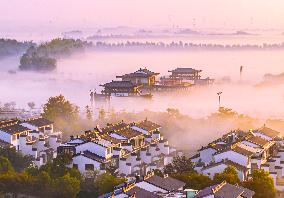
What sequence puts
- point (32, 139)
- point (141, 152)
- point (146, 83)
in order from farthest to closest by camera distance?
point (146, 83), point (32, 139), point (141, 152)

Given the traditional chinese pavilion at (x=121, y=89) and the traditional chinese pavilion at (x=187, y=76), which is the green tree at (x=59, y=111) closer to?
the traditional chinese pavilion at (x=121, y=89)

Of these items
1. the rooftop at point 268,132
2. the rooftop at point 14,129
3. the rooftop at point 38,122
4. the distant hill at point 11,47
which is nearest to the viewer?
the rooftop at point 14,129

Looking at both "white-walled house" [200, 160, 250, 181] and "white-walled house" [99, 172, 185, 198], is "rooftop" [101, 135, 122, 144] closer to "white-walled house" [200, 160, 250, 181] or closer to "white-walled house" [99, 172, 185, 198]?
"white-walled house" [200, 160, 250, 181]

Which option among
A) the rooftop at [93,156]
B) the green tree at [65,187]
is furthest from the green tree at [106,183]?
the rooftop at [93,156]

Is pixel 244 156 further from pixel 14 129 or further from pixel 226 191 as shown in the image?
pixel 14 129

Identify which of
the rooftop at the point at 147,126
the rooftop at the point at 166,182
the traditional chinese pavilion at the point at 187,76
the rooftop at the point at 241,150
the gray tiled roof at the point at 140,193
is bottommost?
the traditional chinese pavilion at the point at 187,76

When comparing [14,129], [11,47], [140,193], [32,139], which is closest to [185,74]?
[32,139]

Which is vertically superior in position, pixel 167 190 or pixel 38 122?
pixel 167 190

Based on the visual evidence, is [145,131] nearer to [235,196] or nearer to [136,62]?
[235,196]
